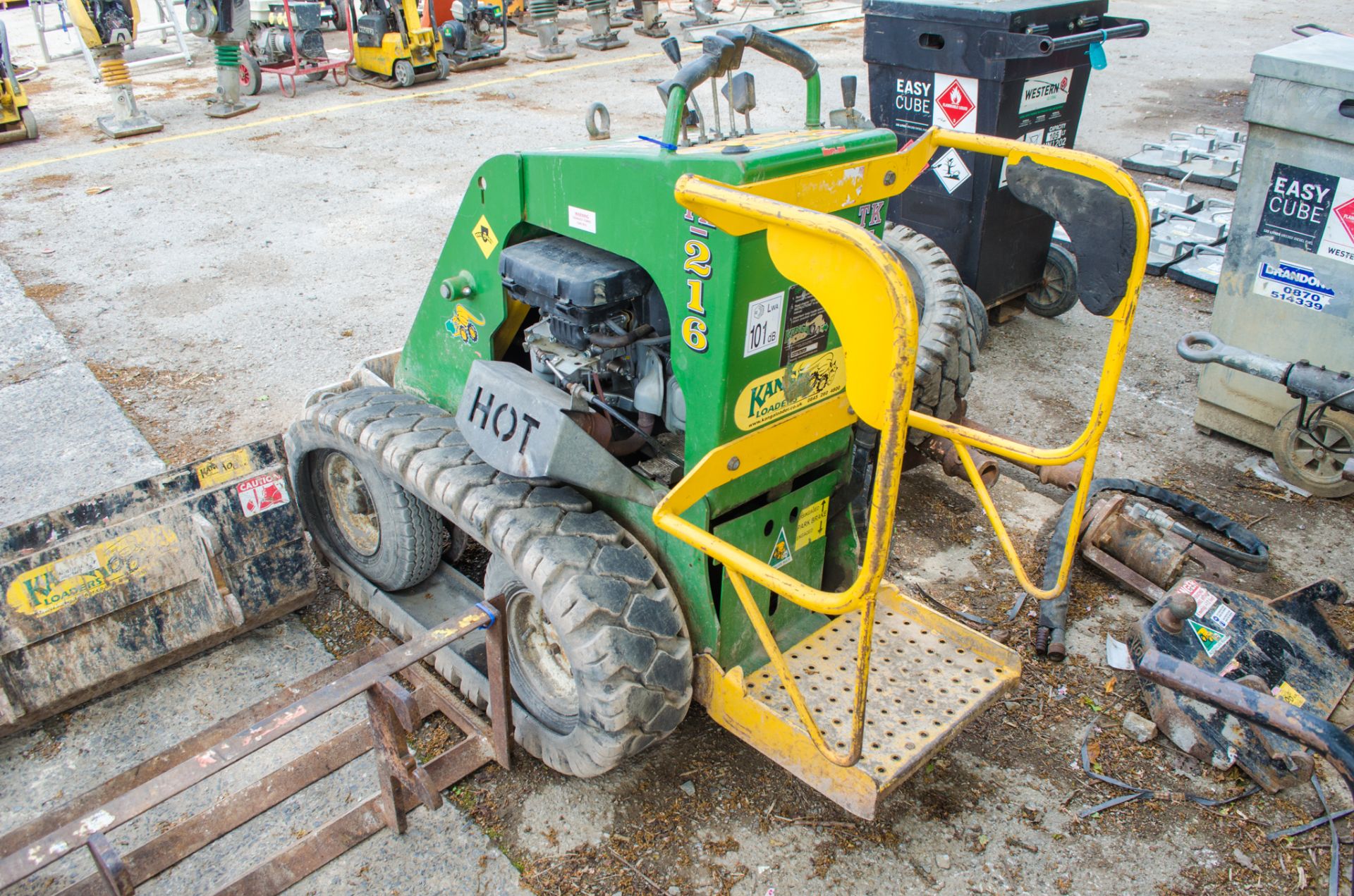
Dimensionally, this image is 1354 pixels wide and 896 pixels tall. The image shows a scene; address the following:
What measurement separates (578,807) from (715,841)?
449 mm

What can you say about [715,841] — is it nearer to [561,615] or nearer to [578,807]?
[578,807]

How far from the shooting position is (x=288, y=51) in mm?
11953

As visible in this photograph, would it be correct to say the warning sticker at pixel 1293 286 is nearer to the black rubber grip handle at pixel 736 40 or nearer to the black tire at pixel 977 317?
the black tire at pixel 977 317

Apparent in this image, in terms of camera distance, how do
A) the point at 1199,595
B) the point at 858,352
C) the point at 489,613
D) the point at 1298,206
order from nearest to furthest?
the point at 858,352 < the point at 489,613 < the point at 1199,595 < the point at 1298,206

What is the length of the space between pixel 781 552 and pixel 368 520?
67.2 inches

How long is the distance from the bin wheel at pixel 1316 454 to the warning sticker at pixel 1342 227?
0.72 m

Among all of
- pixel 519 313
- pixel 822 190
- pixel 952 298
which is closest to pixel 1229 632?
pixel 952 298

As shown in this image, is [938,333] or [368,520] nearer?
[368,520]

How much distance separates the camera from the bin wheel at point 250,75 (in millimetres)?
11648

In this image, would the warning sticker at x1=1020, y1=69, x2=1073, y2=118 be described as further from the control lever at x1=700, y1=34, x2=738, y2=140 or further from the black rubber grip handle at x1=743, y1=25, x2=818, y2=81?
the control lever at x1=700, y1=34, x2=738, y2=140

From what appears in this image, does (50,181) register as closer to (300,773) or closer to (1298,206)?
(300,773)

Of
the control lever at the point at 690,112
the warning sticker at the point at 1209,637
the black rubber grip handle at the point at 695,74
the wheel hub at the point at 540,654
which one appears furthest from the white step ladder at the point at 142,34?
the warning sticker at the point at 1209,637

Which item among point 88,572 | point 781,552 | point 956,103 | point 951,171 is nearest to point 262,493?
point 88,572

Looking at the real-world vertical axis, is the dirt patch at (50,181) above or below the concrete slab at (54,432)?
above
